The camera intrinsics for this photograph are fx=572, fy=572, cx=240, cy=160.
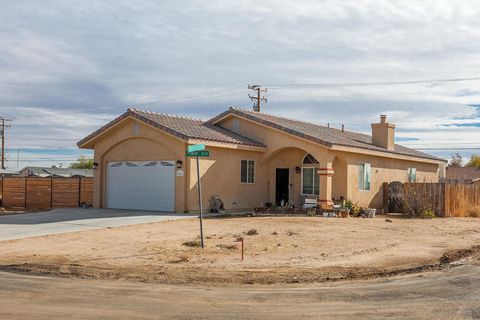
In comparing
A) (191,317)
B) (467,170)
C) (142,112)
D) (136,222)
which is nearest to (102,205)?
(142,112)

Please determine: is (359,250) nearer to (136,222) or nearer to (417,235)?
(417,235)

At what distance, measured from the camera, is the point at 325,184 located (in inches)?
1032

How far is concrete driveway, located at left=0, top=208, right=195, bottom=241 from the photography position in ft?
61.7

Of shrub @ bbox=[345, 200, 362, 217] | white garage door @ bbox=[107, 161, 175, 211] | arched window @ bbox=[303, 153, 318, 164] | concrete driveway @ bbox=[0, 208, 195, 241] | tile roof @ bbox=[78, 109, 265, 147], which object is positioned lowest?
concrete driveway @ bbox=[0, 208, 195, 241]

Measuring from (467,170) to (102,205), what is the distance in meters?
45.1

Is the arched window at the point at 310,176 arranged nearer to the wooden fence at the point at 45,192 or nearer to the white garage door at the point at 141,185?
the white garage door at the point at 141,185

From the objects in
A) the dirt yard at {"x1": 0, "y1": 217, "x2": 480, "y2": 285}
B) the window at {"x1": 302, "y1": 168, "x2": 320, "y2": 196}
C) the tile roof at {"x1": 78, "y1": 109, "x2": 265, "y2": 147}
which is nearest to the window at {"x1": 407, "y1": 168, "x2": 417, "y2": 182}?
the window at {"x1": 302, "y1": 168, "x2": 320, "y2": 196}

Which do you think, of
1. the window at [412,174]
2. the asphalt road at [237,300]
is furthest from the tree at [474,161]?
the asphalt road at [237,300]

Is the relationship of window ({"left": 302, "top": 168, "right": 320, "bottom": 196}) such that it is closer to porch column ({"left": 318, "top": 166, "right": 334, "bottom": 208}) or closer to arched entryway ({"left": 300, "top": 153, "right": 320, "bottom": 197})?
arched entryway ({"left": 300, "top": 153, "right": 320, "bottom": 197})

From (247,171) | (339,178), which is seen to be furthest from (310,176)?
(247,171)

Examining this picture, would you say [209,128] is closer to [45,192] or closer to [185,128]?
[185,128]

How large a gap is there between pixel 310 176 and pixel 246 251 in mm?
14728

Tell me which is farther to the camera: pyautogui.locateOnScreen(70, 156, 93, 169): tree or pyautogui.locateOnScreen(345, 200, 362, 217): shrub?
pyautogui.locateOnScreen(70, 156, 93, 169): tree

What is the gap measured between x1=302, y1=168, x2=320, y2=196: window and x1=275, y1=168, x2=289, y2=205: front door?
914 mm
